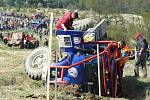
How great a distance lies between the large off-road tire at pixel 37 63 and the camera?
11859 mm

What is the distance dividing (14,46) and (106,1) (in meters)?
30.2

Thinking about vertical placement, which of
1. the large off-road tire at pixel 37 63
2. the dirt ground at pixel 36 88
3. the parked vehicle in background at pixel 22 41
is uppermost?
the large off-road tire at pixel 37 63

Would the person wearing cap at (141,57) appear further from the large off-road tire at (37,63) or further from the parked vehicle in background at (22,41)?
the parked vehicle in background at (22,41)

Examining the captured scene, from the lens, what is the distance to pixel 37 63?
39.8ft

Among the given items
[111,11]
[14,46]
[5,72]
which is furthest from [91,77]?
[111,11]

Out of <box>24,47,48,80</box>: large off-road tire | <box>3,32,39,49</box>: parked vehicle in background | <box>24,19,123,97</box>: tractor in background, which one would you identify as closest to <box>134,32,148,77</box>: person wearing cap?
<box>24,19,123,97</box>: tractor in background

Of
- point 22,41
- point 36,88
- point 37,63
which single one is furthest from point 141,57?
point 22,41

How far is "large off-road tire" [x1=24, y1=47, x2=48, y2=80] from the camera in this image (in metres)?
11.9

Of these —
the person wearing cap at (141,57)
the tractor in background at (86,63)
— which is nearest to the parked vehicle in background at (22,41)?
the person wearing cap at (141,57)

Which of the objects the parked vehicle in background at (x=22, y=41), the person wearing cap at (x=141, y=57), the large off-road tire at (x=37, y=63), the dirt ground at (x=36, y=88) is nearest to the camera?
the dirt ground at (x=36, y=88)

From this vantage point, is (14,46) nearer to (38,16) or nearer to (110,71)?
(110,71)

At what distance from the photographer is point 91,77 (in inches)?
426

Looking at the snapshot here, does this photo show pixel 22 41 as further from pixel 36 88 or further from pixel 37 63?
pixel 36 88

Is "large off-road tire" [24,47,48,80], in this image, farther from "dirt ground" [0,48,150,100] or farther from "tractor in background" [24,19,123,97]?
"tractor in background" [24,19,123,97]
